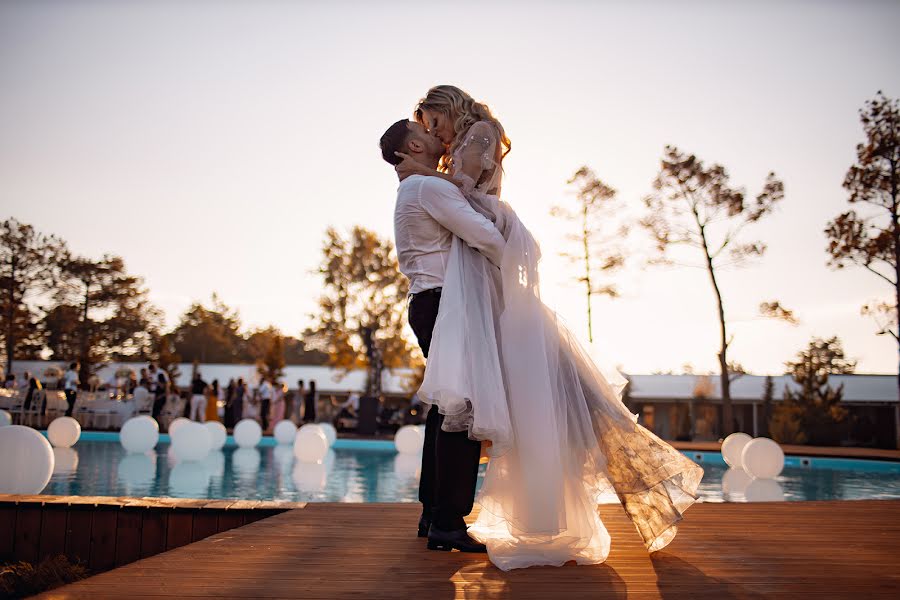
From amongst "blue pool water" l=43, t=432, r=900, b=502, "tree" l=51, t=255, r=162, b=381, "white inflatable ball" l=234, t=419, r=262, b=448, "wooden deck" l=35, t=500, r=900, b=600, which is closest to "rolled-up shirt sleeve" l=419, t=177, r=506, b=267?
"wooden deck" l=35, t=500, r=900, b=600

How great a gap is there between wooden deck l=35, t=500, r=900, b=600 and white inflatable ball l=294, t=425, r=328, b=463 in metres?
7.21

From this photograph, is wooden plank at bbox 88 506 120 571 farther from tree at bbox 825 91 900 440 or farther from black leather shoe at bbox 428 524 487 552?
tree at bbox 825 91 900 440

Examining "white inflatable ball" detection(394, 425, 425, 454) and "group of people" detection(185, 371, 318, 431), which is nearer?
"white inflatable ball" detection(394, 425, 425, 454)

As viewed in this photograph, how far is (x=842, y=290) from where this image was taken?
19609mm

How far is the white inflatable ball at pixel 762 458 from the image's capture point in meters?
8.92

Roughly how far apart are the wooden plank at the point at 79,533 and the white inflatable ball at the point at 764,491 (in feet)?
20.8

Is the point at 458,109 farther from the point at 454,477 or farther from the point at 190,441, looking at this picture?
the point at 190,441

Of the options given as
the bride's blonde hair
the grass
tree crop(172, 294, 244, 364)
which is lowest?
the grass

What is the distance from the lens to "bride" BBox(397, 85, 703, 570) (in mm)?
2613

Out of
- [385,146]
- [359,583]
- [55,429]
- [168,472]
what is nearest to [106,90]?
[55,429]

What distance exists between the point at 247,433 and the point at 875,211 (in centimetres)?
1758

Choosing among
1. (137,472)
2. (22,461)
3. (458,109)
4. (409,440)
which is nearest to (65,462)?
(137,472)

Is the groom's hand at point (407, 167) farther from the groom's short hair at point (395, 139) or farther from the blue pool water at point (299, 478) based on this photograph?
the blue pool water at point (299, 478)

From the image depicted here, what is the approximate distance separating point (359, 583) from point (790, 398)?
20.4 metres
